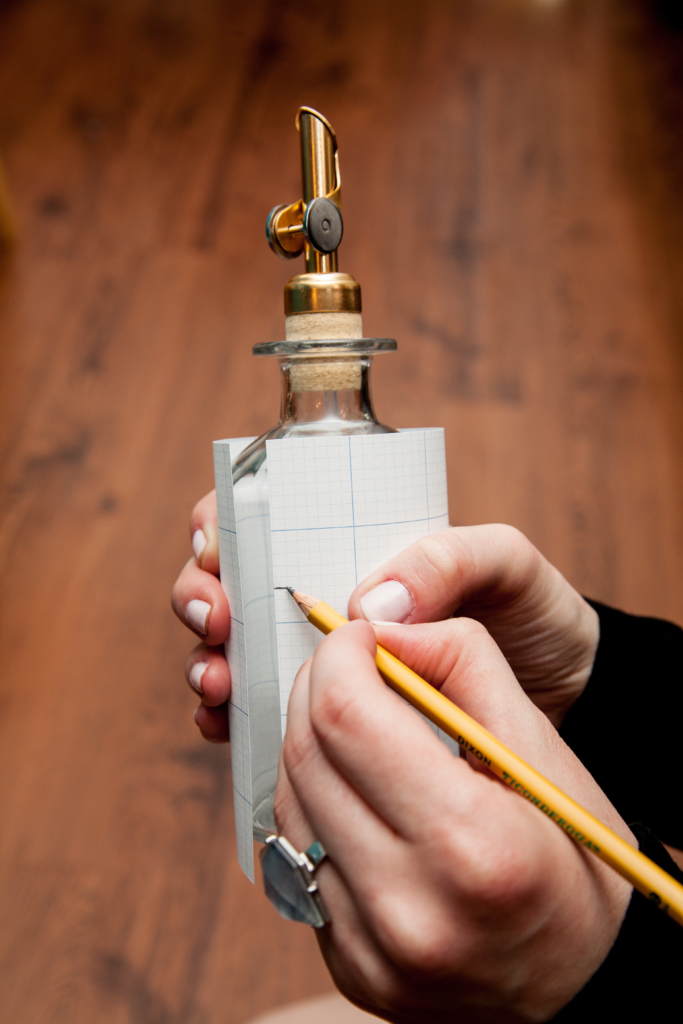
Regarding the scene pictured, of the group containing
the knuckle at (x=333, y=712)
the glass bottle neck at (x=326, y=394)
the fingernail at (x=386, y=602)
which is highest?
the glass bottle neck at (x=326, y=394)

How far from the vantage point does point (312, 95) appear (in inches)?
44.4

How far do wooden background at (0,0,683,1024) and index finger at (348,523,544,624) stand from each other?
434 millimetres

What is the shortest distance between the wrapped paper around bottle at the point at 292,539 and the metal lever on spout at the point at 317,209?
4.5 inches

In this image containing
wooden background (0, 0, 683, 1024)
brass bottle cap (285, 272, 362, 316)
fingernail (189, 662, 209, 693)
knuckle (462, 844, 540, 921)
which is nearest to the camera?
knuckle (462, 844, 540, 921)

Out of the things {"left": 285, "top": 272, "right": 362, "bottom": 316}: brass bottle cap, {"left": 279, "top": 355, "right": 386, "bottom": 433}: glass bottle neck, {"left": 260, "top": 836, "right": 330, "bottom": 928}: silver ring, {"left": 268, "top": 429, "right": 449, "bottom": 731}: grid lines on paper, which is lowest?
{"left": 260, "top": 836, "right": 330, "bottom": 928}: silver ring

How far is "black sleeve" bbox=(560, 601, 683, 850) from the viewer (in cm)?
57

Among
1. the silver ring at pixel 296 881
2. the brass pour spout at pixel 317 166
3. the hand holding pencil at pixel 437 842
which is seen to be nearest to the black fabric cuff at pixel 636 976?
the hand holding pencil at pixel 437 842

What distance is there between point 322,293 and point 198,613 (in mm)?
220

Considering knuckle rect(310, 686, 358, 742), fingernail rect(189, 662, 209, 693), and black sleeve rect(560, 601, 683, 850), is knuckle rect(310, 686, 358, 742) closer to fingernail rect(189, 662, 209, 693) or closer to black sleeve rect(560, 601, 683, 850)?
fingernail rect(189, 662, 209, 693)

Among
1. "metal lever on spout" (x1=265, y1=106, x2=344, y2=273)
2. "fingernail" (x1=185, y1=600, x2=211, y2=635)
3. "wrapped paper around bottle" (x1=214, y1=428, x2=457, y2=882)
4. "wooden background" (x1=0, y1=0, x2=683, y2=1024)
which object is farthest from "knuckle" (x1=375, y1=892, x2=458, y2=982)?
"wooden background" (x1=0, y1=0, x2=683, y2=1024)

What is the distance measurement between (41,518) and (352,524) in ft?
2.06

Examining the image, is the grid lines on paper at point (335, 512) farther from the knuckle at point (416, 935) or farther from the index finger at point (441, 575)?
the knuckle at point (416, 935)

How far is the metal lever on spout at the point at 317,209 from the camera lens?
390 millimetres

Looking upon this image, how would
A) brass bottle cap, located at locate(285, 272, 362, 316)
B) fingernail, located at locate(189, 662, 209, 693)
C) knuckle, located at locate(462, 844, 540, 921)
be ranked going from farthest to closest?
fingernail, located at locate(189, 662, 209, 693)
brass bottle cap, located at locate(285, 272, 362, 316)
knuckle, located at locate(462, 844, 540, 921)
